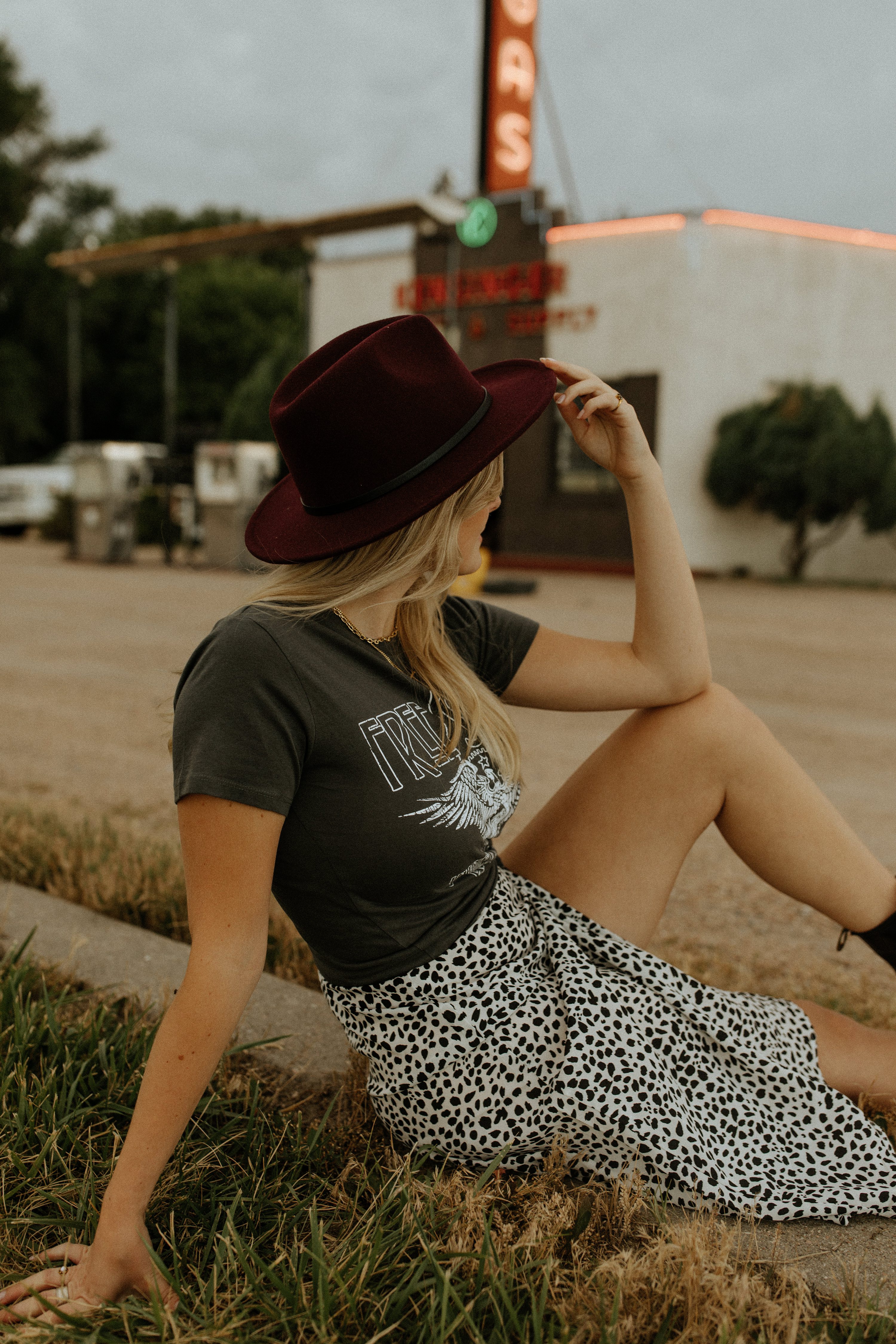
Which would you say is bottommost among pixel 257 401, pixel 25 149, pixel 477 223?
pixel 257 401

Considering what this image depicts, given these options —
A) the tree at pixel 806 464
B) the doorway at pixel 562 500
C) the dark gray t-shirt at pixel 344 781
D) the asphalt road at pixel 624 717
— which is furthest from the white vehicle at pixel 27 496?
the dark gray t-shirt at pixel 344 781

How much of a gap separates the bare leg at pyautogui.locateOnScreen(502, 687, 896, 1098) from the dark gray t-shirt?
0.26m

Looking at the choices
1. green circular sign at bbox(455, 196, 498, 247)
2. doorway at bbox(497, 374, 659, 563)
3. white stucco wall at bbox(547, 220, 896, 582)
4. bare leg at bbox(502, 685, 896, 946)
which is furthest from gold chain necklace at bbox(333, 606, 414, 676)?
doorway at bbox(497, 374, 659, 563)

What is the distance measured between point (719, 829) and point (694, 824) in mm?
71

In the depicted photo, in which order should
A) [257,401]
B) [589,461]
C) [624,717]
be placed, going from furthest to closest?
[257,401] < [589,461] < [624,717]

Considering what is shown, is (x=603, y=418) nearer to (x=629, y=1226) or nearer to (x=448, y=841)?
(x=448, y=841)

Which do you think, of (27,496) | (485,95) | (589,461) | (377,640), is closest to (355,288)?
(485,95)

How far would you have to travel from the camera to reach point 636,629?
2.15m

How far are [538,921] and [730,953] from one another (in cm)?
129

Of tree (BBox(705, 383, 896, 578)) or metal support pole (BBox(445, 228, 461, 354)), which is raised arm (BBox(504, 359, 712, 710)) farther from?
tree (BBox(705, 383, 896, 578))

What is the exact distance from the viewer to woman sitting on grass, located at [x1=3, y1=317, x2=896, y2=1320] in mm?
1458

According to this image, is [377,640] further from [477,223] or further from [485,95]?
[485,95]

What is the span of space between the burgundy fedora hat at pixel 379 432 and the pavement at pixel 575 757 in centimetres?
19

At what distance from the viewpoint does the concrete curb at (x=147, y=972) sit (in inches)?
87.1
